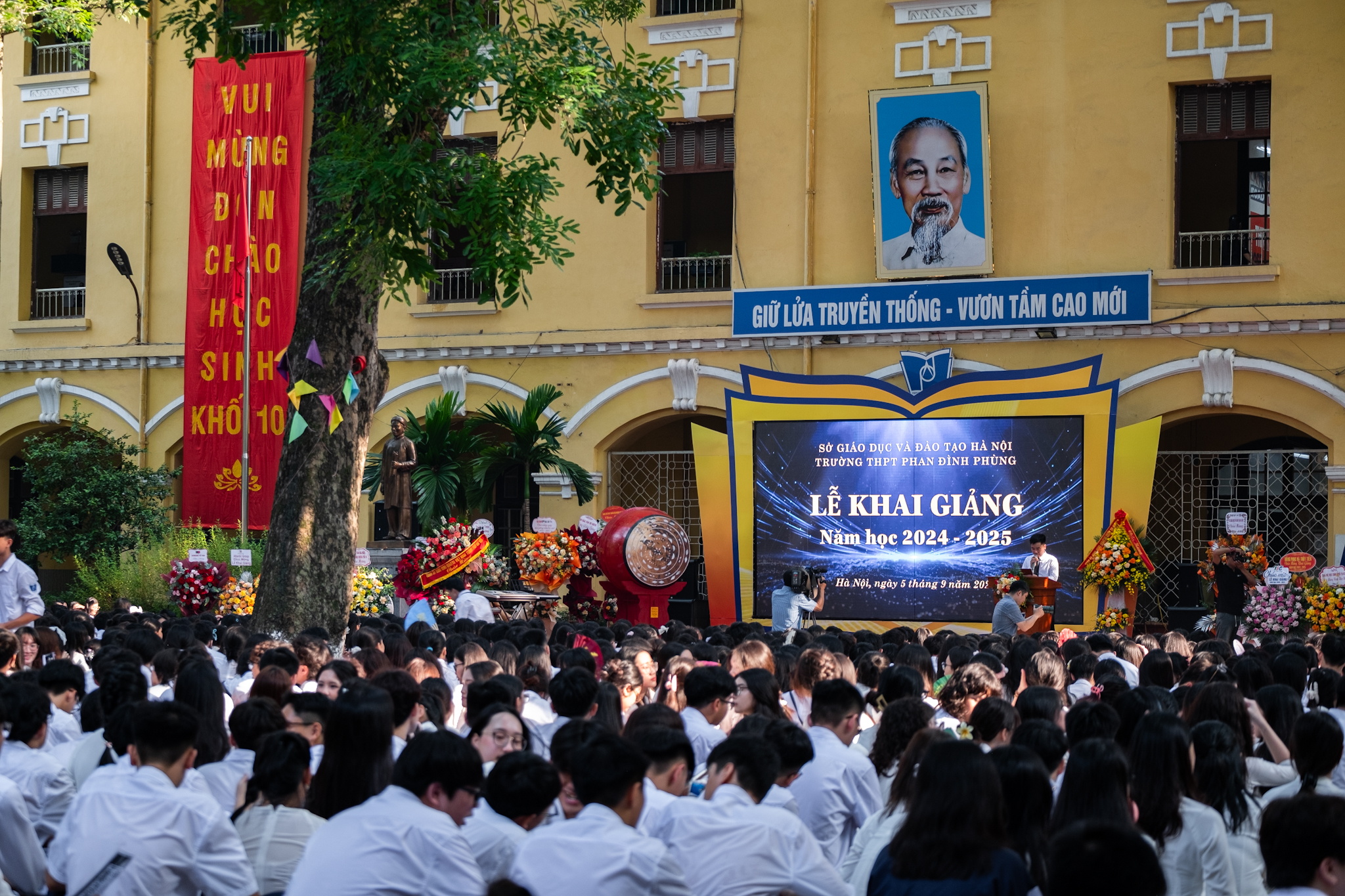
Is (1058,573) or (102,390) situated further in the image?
(102,390)

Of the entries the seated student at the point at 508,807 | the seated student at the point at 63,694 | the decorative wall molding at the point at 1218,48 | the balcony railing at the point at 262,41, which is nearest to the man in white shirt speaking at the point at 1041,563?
the decorative wall molding at the point at 1218,48

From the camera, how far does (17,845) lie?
16.0ft

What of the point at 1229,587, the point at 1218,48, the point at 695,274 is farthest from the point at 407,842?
the point at 695,274

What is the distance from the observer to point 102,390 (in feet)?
75.6

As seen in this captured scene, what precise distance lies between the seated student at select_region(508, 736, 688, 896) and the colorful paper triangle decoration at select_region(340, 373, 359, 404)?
823 centimetres

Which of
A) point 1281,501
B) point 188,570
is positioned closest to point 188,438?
point 188,570

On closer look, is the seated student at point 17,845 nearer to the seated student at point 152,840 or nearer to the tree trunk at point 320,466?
the seated student at point 152,840

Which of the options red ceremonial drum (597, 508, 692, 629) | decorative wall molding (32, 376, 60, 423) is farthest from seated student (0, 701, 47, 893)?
decorative wall molding (32, 376, 60, 423)

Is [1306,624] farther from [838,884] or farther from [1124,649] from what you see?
[838,884]

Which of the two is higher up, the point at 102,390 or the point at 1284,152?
the point at 1284,152

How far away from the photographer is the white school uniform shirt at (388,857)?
3973 millimetres

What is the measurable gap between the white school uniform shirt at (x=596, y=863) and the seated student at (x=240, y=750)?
1.77m

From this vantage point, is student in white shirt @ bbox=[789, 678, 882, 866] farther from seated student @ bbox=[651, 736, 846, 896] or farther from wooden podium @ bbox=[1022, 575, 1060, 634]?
wooden podium @ bbox=[1022, 575, 1060, 634]

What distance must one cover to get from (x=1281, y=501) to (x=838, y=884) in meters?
17.1
